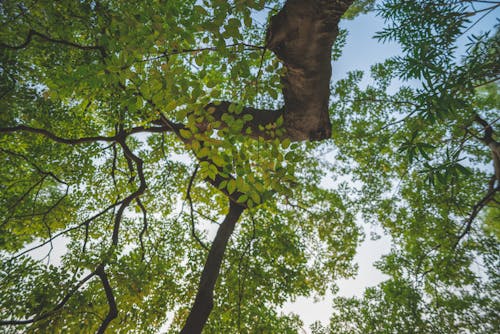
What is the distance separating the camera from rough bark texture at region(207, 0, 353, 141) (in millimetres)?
2783

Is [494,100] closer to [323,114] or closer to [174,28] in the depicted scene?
[323,114]

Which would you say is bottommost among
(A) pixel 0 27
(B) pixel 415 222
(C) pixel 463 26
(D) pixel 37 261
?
(D) pixel 37 261

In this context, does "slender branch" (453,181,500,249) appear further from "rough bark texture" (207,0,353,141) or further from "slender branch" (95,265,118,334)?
"slender branch" (95,265,118,334)

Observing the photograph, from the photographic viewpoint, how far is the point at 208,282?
171 inches

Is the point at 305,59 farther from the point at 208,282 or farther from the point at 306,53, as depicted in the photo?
the point at 208,282

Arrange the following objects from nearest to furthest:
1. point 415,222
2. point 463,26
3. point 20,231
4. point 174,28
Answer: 1. point 174,28
2. point 463,26
3. point 20,231
4. point 415,222

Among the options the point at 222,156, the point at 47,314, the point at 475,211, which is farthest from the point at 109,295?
the point at 475,211

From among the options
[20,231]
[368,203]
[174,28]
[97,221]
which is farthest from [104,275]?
[368,203]

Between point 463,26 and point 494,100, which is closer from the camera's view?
point 463,26

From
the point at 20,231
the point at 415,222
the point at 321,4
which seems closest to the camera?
the point at 321,4

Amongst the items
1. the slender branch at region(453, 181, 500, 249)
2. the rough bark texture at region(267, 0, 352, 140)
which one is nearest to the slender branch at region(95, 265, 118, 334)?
the rough bark texture at region(267, 0, 352, 140)

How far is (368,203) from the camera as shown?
7.35 metres

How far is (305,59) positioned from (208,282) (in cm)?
406

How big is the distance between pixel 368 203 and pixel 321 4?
6.24 meters
